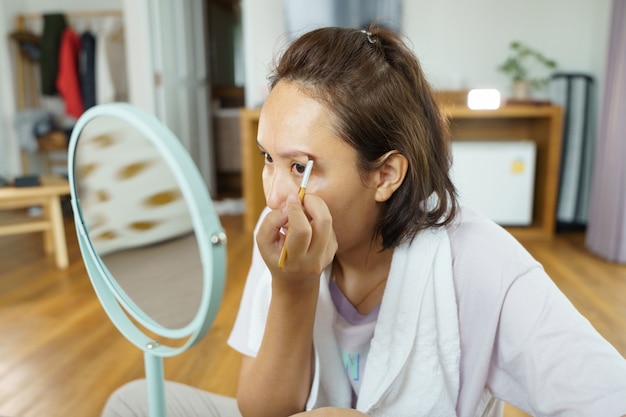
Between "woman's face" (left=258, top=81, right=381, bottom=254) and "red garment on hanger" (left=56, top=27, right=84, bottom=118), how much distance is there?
3.90m

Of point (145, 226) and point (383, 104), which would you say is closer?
point (145, 226)

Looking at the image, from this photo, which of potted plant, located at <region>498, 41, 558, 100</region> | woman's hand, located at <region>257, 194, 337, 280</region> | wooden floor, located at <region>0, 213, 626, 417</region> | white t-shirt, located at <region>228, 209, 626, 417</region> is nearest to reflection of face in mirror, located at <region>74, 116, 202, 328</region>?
woman's hand, located at <region>257, 194, 337, 280</region>

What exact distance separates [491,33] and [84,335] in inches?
118

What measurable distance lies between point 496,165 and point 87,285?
Result: 233cm

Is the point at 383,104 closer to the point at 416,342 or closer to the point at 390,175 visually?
the point at 390,175

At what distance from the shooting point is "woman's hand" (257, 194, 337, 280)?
516 millimetres

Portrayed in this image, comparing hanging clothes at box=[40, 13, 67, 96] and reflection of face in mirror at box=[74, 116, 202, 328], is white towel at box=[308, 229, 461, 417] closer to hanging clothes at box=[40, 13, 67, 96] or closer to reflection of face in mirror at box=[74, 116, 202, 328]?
reflection of face in mirror at box=[74, 116, 202, 328]

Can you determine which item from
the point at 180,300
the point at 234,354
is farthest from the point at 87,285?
the point at 180,300

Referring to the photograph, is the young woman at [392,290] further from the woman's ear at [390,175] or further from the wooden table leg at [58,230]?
the wooden table leg at [58,230]

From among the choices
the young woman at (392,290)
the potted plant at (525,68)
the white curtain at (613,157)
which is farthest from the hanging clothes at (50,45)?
the young woman at (392,290)

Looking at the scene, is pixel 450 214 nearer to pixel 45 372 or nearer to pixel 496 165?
pixel 45 372

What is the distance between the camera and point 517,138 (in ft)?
11.5

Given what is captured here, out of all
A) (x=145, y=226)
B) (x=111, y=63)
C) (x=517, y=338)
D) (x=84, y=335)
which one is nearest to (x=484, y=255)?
(x=517, y=338)

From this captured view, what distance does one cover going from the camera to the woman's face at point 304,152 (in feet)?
2.23
